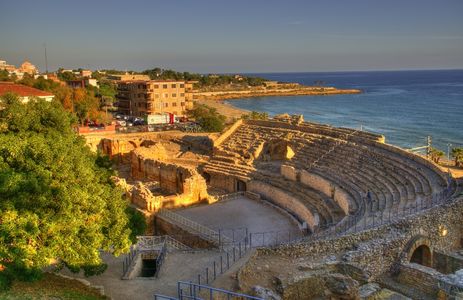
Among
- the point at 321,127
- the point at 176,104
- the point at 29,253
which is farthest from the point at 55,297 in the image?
Result: the point at 176,104

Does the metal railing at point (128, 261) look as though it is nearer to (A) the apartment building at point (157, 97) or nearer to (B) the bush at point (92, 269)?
(B) the bush at point (92, 269)

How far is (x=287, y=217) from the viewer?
30344mm

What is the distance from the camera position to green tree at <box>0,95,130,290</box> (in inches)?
514

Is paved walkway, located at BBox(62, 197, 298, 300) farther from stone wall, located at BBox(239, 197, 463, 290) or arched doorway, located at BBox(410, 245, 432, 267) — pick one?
arched doorway, located at BBox(410, 245, 432, 267)

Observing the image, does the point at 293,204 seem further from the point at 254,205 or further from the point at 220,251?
the point at 220,251

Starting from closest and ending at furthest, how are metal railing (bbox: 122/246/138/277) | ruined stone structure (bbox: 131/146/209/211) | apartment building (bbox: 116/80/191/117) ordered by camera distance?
1. metal railing (bbox: 122/246/138/277)
2. ruined stone structure (bbox: 131/146/209/211)
3. apartment building (bbox: 116/80/191/117)

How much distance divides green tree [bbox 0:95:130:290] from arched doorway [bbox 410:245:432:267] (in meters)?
11.7

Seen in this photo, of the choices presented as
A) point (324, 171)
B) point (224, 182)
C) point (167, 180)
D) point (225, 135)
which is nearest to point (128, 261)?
point (167, 180)

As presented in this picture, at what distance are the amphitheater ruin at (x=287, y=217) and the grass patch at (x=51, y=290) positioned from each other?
1453mm

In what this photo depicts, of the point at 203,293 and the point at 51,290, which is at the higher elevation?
the point at 51,290

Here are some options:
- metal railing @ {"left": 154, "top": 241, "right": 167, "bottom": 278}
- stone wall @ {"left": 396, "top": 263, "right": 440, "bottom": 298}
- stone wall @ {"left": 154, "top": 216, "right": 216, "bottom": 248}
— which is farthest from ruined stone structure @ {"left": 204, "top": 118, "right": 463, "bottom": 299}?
stone wall @ {"left": 154, "top": 216, "right": 216, "bottom": 248}

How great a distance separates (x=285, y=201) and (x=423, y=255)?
1364cm

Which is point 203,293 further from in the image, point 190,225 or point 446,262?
point 190,225

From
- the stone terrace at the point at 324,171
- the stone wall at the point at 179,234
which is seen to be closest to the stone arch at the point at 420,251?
the stone terrace at the point at 324,171
